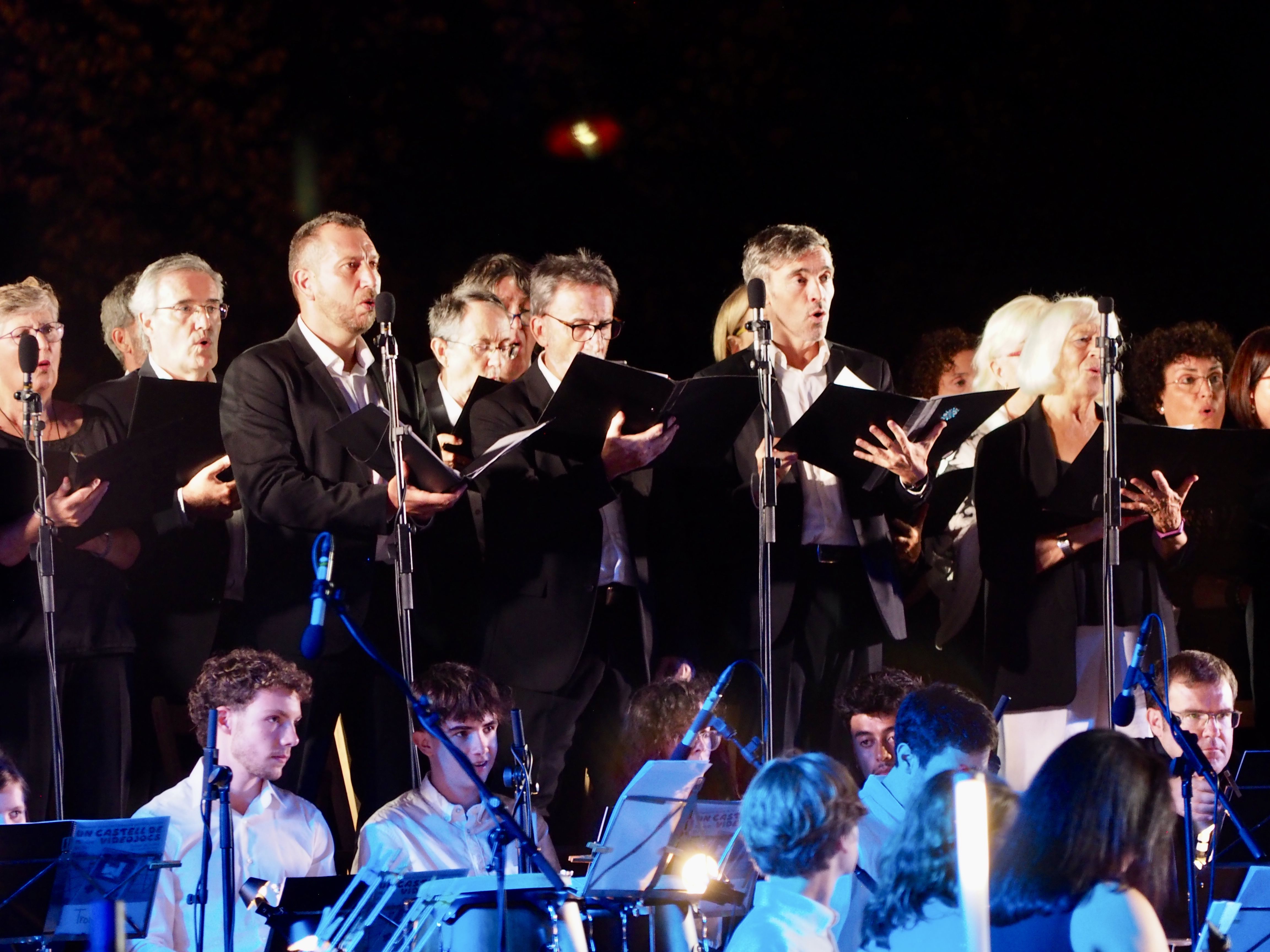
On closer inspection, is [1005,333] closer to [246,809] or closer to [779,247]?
[779,247]

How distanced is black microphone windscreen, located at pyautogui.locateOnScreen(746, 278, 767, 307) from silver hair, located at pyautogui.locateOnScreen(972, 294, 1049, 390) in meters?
1.29

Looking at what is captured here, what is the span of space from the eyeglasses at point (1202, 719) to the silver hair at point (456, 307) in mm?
2644

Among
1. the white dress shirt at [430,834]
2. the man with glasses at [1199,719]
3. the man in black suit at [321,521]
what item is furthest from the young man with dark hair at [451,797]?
the man with glasses at [1199,719]

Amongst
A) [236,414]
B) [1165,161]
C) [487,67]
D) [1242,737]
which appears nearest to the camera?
[236,414]

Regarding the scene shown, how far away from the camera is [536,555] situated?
506cm

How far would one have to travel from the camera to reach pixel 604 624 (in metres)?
5.18

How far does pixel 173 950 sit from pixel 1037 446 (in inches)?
121

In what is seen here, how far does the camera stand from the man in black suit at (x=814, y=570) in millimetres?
5156

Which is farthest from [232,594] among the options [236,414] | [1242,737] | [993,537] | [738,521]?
[1242,737]

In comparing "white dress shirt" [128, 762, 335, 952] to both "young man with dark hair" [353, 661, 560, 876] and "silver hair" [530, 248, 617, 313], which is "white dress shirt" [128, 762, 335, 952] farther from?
"silver hair" [530, 248, 617, 313]

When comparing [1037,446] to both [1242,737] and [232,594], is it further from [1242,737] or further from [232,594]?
[232,594]

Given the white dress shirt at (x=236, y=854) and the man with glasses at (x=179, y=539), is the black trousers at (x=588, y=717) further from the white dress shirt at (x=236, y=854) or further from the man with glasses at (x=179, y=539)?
the man with glasses at (x=179, y=539)

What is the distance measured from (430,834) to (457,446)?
4.53ft

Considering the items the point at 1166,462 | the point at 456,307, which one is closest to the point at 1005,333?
the point at 1166,462
